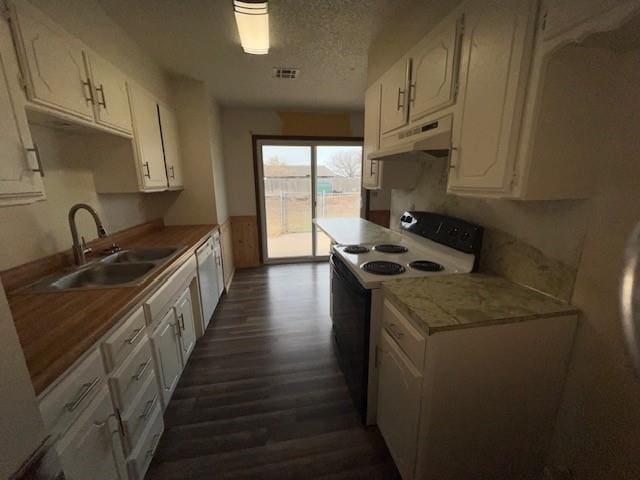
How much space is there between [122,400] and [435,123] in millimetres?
1945

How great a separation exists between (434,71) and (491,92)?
455mm

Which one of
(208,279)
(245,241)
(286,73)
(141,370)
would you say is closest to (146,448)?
(141,370)

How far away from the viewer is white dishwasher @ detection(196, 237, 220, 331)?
2354mm

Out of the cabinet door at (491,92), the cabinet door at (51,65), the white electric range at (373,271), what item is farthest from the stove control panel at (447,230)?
the cabinet door at (51,65)

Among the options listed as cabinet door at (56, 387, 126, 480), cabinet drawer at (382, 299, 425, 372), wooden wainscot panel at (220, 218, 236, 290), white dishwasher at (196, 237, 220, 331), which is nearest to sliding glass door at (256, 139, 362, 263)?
wooden wainscot panel at (220, 218, 236, 290)

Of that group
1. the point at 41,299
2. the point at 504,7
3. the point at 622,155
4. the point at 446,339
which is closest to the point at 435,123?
the point at 504,7

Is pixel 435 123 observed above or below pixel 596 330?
above

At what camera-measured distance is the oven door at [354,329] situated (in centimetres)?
138

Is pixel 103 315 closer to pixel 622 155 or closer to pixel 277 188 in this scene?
pixel 622 155

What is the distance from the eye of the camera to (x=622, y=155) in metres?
0.88

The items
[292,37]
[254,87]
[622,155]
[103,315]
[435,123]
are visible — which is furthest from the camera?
[254,87]

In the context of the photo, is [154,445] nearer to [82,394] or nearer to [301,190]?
[82,394]

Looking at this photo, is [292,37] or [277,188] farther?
[277,188]

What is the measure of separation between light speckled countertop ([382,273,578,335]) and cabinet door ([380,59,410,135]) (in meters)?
1.03
